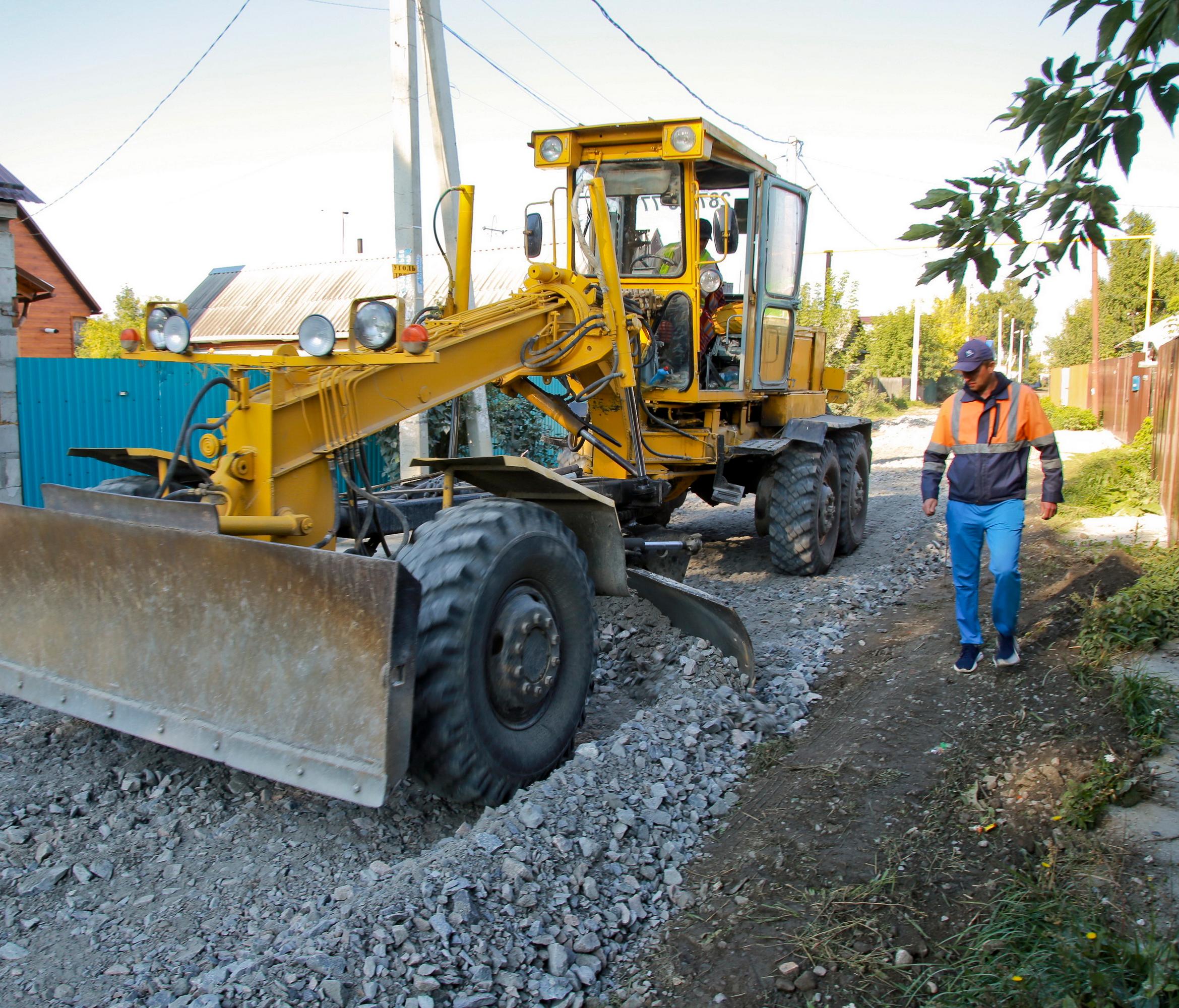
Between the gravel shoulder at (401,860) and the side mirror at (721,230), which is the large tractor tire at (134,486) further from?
the side mirror at (721,230)

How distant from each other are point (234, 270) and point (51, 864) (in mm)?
30078

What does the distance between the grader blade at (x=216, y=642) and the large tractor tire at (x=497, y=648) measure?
312 millimetres

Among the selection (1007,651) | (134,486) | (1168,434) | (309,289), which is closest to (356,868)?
(134,486)

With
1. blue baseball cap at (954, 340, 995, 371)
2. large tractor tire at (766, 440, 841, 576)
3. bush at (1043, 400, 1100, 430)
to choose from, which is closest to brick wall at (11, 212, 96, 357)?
large tractor tire at (766, 440, 841, 576)

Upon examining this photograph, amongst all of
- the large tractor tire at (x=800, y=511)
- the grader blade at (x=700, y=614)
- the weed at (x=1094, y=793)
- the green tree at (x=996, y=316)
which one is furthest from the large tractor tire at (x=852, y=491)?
the green tree at (x=996, y=316)

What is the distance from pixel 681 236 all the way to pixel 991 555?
3082mm

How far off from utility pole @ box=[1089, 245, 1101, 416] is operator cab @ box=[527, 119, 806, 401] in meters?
Answer: 17.0

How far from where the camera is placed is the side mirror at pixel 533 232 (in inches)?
269

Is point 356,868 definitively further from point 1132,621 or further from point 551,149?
point 551,149

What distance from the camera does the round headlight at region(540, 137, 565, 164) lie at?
21.9ft

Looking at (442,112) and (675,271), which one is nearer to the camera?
(675,271)

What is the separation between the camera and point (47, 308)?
29094 mm

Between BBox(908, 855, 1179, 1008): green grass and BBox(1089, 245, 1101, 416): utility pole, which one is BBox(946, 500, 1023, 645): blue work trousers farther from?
BBox(1089, 245, 1101, 416): utility pole

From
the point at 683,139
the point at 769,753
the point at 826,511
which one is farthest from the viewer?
the point at 826,511
